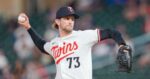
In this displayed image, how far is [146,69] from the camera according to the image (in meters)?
8.27

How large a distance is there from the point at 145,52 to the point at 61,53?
3.40 metres

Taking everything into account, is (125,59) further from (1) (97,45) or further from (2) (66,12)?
(1) (97,45)

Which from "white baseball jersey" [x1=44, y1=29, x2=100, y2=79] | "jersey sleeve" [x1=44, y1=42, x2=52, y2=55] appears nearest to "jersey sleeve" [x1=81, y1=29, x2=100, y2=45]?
"white baseball jersey" [x1=44, y1=29, x2=100, y2=79]

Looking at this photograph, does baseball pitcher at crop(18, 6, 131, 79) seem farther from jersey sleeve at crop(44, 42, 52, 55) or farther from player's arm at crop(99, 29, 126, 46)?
jersey sleeve at crop(44, 42, 52, 55)

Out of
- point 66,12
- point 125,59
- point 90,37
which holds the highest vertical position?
point 66,12

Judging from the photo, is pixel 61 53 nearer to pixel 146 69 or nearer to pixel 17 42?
pixel 146 69

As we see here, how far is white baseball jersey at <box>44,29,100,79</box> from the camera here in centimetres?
540

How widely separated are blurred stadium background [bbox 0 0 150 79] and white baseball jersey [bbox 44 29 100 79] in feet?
8.66

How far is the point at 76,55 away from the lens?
545cm

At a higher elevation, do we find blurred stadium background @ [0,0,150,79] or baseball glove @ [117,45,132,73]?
baseball glove @ [117,45,132,73]

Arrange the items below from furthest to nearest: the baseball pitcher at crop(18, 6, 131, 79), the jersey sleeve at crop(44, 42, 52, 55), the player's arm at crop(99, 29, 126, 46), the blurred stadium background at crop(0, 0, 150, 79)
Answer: the blurred stadium background at crop(0, 0, 150, 79) → the jersey sleeve at crop(44, 42, 52, 55) → the baseball pitcher at crop(18, 6, 131, 79) → the player's arm at crop(99, 29, 126, 46)

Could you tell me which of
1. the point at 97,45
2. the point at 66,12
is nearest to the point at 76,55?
the point at 66,12

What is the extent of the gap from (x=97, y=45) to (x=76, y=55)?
404cm

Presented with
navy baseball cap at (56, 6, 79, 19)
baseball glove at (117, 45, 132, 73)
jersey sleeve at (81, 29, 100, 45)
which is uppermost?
navy baseball cap at (56, 6, 79, 19)
